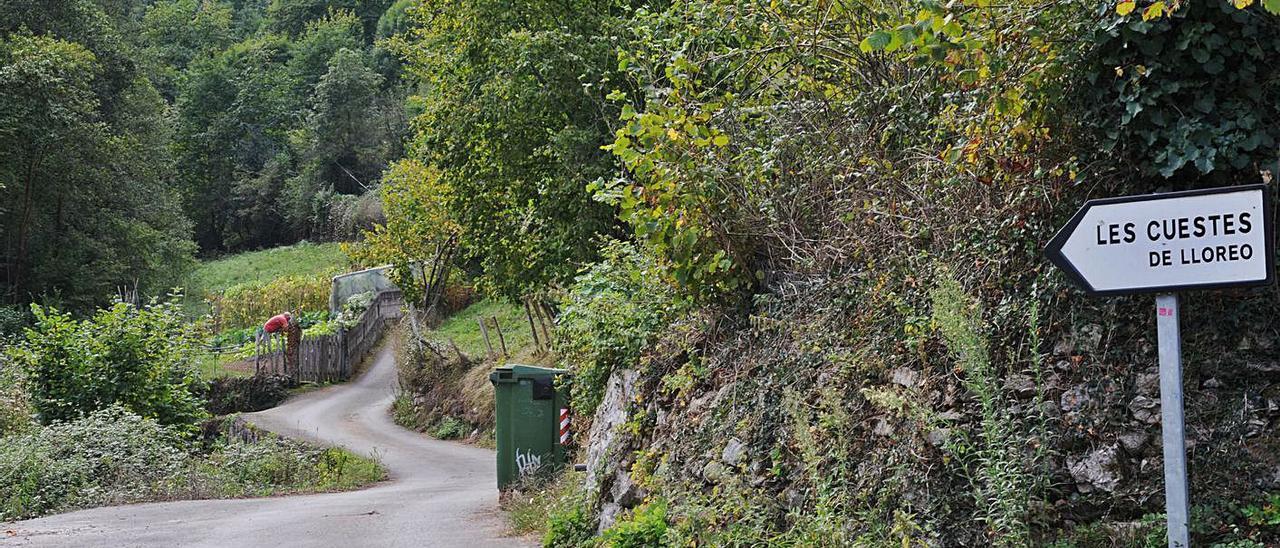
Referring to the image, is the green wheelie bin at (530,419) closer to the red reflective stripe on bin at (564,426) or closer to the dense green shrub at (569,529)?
the red reflective stripe on bin at (564,426)

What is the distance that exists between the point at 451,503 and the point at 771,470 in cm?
853

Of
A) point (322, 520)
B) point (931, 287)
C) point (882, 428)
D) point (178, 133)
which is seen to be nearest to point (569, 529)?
point (882, 428)

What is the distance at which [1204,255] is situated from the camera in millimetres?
4398

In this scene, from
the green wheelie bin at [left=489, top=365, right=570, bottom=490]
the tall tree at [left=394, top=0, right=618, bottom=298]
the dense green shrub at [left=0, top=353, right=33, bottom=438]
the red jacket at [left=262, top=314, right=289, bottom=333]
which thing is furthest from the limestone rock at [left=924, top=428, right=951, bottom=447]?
the red jacket at [left=262, top=314, right=289, bottom=333]

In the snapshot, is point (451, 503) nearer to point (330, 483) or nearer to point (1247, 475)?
point (330, 483)

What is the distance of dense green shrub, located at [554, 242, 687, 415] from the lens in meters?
9.95

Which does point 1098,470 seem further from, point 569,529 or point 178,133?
point 178,133

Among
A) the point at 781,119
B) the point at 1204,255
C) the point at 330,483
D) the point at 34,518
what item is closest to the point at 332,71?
the point at 330,483

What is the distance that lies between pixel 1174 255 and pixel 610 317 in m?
6.53

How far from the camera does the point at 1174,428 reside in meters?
4.25

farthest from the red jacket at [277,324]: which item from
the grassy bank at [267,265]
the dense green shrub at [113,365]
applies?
the grassy bank at [267,265]

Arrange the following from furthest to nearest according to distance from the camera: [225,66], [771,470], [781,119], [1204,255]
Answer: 1. [225,66]
2. [781,119]
3. [771,470]
4. [1204,255]

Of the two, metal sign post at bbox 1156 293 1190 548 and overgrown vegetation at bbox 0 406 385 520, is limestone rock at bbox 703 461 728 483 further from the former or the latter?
overgrown vegetation at bbox 0 406 385 520

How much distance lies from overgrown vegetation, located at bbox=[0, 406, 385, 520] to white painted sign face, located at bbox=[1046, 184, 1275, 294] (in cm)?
1366
